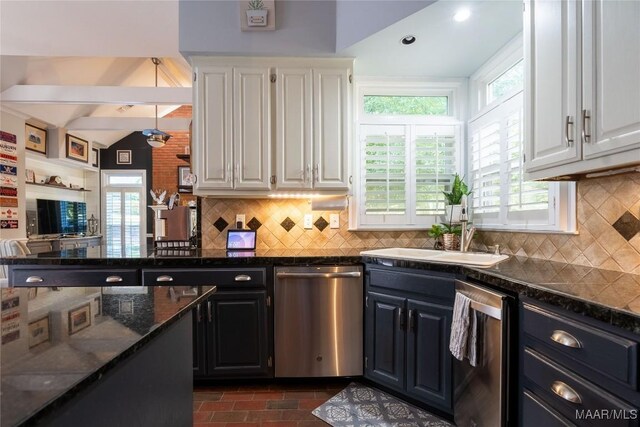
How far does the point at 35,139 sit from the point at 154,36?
4.34m

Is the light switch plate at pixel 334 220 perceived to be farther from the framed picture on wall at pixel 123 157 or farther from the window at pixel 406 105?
the framed picture on wall at pixel 123 157

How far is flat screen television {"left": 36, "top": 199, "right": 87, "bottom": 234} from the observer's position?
591 cm

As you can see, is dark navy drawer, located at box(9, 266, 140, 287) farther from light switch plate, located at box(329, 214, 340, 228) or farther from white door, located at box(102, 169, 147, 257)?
white door, located at box(102, 169, 147, 257)

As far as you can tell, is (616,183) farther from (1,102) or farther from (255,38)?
(1,102)

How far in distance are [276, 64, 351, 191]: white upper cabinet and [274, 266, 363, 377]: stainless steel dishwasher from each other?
704 mm

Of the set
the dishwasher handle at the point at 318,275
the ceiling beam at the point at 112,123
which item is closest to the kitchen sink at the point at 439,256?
the dishwasher handle at the point at 318,275

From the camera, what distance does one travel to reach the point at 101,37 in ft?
10.2

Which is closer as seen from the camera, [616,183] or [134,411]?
[134,411]

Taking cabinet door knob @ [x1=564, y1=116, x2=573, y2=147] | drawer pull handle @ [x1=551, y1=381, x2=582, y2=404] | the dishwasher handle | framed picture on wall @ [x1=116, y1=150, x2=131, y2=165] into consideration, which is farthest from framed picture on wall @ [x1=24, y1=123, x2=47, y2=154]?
drawer pull handle @ [x1=551, y1=381, x2=582, y2=404]

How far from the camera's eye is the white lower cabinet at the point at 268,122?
2387 mm

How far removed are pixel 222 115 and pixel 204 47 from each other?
0.51 m

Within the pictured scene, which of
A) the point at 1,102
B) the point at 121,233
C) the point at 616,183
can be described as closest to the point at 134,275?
the point at 616,183

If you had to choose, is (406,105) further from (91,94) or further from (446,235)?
(91,94)

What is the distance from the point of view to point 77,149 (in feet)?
22.2
